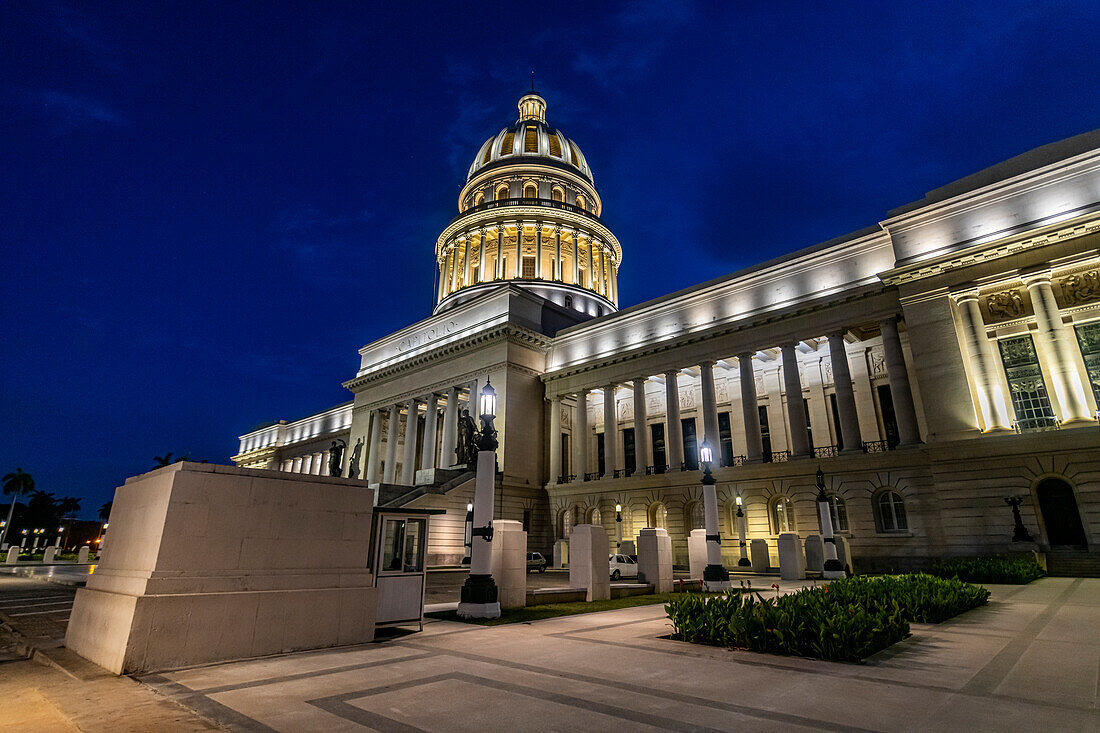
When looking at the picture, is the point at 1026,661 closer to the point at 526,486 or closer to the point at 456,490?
the point at 456,490

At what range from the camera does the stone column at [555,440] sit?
44938 millimetres

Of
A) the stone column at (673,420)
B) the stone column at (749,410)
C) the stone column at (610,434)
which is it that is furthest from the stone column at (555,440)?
the stone column at (749,410)

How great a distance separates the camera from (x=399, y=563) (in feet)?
38.3

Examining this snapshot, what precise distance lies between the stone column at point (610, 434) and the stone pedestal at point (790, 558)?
17.7 metres

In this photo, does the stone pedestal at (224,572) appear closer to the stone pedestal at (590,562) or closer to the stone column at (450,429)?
the stone pedestal at (590,562)

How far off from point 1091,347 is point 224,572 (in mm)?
37141

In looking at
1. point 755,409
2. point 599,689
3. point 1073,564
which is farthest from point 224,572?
point 755,409

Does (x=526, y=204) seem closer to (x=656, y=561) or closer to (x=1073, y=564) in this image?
(x=656, y=561)

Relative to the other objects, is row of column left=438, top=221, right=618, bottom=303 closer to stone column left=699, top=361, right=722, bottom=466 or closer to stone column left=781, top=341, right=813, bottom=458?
stone column left=699, top=361, right=722, bottom=466

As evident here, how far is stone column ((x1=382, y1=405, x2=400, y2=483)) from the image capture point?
52.8 metres

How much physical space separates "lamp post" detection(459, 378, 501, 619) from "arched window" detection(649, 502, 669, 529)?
2790 cm

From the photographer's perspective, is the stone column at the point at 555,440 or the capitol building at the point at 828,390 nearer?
the capitol building at the point at 828,390

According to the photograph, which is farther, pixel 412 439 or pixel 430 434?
pixel 412 439

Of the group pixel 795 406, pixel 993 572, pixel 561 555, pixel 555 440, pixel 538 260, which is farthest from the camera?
pixel 538 260
